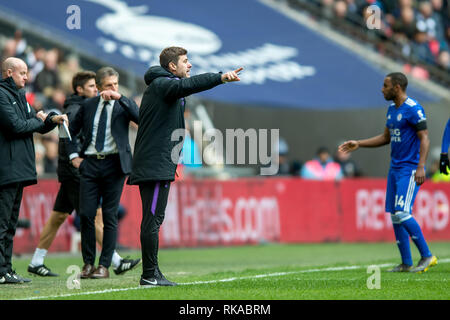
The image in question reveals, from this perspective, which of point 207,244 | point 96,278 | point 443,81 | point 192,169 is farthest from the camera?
point 443,81

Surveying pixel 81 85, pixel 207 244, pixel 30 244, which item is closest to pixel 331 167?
pixel 207 244

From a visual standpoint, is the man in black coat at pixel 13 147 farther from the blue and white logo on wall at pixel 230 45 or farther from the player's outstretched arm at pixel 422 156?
the blue and white logo on wall at pixel 230 45

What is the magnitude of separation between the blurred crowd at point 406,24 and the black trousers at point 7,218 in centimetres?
1851

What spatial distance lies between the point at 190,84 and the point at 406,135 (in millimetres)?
3383

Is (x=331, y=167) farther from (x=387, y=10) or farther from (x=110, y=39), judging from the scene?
(x=387, y=10)

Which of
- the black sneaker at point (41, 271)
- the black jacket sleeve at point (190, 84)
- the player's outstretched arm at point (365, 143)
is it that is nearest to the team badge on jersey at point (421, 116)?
the player's outstretched arm at point (365, 143)

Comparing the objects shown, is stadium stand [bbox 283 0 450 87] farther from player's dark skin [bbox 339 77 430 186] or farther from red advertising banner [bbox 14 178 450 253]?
player's dark skin [bbox 339 77 430 186]

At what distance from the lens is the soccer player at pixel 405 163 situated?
978 cm

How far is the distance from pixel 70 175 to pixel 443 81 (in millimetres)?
17803

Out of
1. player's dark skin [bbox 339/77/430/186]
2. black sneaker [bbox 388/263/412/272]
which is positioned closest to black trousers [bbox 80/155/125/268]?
player's dark skin [bbox 339/77/430/186]

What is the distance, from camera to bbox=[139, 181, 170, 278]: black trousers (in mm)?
7824

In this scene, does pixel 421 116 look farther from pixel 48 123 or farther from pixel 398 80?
pixel 48 123

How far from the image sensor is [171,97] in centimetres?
771

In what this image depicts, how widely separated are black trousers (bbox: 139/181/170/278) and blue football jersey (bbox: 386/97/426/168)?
3.27m
